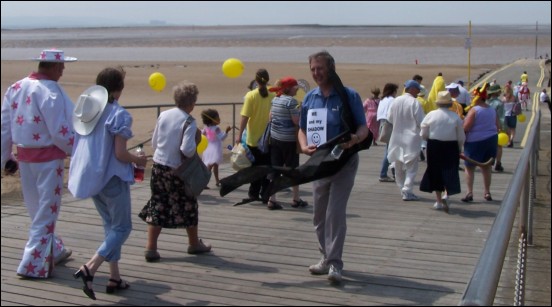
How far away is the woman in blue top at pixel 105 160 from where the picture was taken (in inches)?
223

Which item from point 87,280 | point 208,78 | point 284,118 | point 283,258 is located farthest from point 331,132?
point 208,78

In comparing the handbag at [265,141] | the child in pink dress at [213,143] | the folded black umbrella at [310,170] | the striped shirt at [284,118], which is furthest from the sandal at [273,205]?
the folded black umbrella at [310,170]

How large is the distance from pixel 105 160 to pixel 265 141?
3.35m

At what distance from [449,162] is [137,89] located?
90.2 ft

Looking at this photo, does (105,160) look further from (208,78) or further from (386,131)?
(208,78)

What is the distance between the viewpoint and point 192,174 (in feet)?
21.4

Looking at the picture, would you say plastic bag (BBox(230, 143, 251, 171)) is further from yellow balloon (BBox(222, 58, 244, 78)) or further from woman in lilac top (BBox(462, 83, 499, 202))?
woman in lilac top (BBox(462, 83, 499, 202))

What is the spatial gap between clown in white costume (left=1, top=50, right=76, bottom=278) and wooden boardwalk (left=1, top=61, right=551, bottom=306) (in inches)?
12.1

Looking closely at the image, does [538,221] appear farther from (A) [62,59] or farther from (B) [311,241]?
(A) [62,59]

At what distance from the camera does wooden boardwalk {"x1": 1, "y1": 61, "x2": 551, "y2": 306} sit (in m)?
5.80

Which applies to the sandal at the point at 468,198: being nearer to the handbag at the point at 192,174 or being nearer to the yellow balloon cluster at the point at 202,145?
the yellow balloon cluster at the point at 202,145

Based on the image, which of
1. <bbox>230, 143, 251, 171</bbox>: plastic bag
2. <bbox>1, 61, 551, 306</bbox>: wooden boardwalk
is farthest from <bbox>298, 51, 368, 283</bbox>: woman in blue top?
<bbox>230, 143, 251, 171</bbox>: plastic bag

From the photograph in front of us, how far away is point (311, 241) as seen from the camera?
758 centimetres

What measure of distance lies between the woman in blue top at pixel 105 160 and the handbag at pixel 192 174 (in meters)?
0.76
